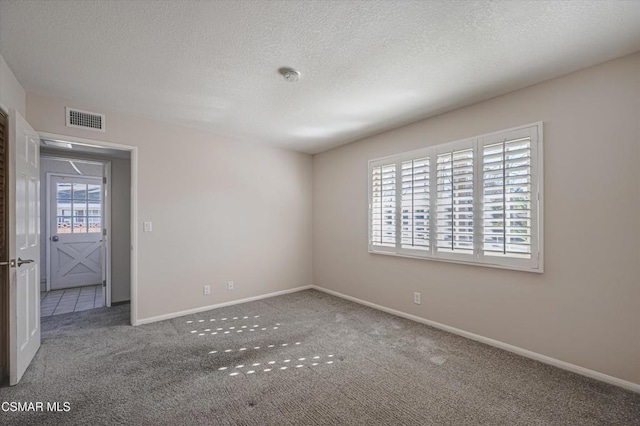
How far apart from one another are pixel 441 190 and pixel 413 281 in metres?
1.22

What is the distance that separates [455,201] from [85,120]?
4308mm

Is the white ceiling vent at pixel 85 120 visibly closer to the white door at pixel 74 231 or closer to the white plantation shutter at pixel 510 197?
the white door at pixel 74 231

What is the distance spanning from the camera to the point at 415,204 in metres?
3.67

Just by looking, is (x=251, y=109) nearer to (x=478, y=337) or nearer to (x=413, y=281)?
(x=413, y=281)

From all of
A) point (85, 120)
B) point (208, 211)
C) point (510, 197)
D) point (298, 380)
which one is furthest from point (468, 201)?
point (85, 120)

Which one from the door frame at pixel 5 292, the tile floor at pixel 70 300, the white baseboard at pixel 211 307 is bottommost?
the tile floor at pixel 70 300

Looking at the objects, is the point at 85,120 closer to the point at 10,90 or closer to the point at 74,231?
the point at 10,90

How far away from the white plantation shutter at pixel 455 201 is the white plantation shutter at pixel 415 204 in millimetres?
169

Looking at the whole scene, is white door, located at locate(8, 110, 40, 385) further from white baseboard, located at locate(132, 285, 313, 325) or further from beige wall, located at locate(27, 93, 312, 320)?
white baseboard, located at locate(132, 285, 313, 325)

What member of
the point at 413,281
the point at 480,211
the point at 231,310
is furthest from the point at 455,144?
the point at 231,310

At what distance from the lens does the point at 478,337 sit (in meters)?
3.05

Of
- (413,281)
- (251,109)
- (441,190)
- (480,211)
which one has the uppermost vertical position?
(251,109)

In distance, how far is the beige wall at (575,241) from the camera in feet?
7.25

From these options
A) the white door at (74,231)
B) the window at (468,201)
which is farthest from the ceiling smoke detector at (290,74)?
the white door at (74,231)
